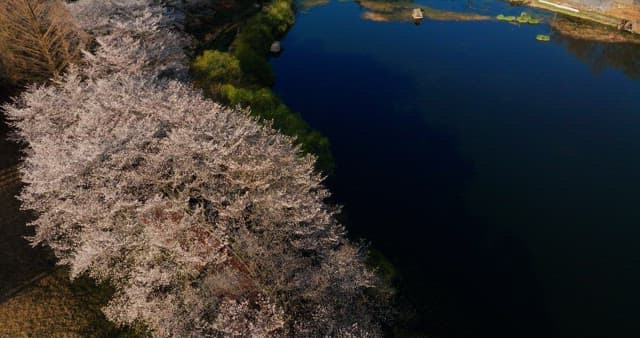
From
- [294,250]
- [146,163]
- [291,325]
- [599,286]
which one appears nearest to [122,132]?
[146,163]

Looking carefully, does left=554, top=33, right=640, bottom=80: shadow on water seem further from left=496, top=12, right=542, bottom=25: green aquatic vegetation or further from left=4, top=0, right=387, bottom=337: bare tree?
left=4, top=0, right=387, bottom=337: bare tree

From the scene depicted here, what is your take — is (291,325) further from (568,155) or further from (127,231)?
(568,155)

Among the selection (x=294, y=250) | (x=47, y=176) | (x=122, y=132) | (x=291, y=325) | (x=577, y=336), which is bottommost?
(x=577, y=336)

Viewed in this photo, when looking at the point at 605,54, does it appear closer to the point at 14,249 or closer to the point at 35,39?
the point at 35,39

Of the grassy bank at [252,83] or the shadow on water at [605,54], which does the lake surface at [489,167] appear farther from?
the grassy bank at [252,83]

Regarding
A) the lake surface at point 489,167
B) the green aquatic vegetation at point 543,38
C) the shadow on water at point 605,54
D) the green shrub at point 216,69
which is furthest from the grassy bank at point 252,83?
the shadow on water at point 605,54

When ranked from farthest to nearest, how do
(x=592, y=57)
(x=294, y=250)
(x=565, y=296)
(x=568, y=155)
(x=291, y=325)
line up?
(x=592, y=57)
(x=568, y=155)
(x=565, y=296)
(x=294, y=250)
(x=291, y=325)
